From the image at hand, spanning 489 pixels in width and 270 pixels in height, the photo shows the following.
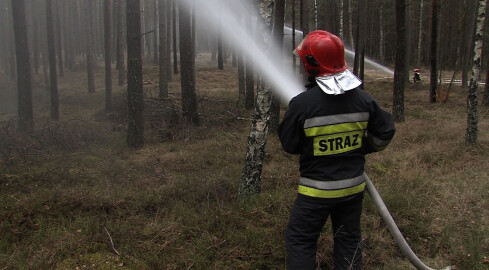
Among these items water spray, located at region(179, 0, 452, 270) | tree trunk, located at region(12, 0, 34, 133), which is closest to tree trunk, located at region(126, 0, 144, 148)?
water spray, located at region(179, 0, 452, 270)

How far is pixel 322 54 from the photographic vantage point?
8.14 feet

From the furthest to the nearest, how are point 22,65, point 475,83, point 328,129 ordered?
1. point 22,65
2. point 475,83
3. point 328,129

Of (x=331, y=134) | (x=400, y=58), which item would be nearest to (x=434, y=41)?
(x=400, y=58)

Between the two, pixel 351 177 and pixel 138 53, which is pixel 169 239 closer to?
pixel 351 177

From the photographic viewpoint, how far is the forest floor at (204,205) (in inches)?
137

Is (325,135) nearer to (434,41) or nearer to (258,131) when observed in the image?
(258,131)

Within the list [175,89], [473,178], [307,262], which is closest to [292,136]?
[307,262]

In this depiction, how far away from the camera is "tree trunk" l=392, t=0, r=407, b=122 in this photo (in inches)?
436

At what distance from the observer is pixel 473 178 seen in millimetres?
5695

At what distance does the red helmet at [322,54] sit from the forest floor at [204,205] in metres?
1.87

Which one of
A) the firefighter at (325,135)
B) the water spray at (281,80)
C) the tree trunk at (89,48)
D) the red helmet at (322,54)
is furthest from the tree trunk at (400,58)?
the tree trunk at (89,48)

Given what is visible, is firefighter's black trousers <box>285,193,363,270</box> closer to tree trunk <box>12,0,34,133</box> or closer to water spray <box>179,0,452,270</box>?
water spray <box>179,0,452,270</box>

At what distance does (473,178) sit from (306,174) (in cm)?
449

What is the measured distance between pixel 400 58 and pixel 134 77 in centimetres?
828
